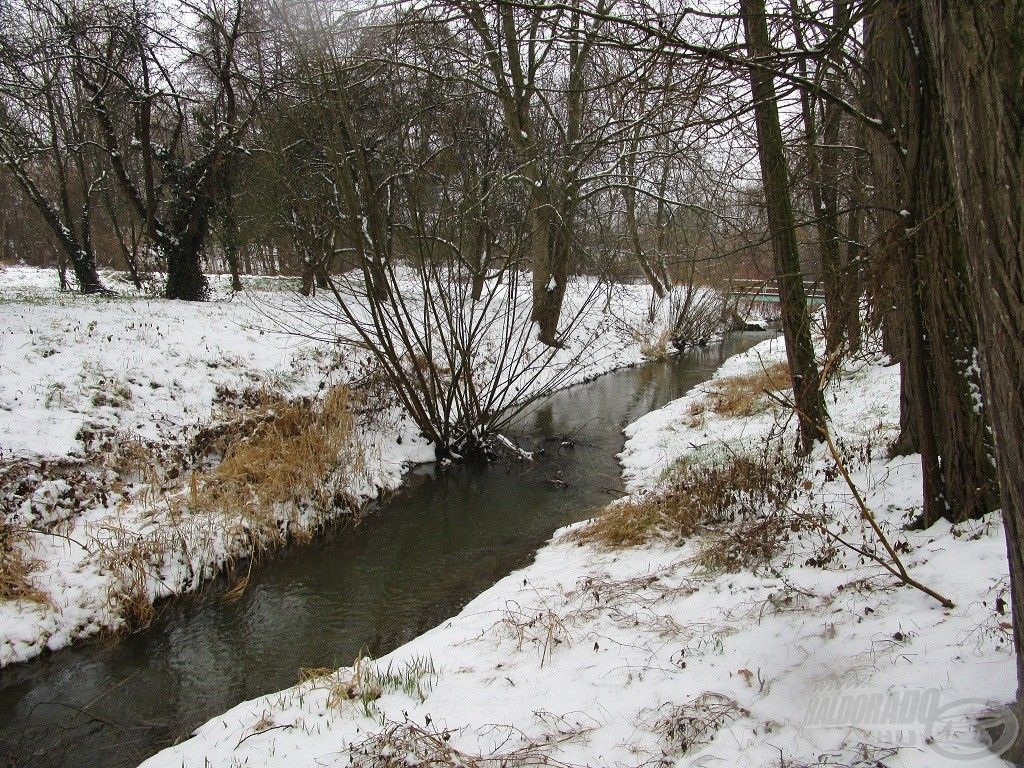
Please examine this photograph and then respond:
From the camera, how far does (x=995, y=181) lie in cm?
189

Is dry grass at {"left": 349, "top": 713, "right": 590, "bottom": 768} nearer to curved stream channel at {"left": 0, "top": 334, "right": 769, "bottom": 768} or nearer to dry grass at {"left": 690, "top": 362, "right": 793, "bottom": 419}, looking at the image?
curved stream channel at {"left": 0, "top": 334, "right": 769, "bottom": 768}

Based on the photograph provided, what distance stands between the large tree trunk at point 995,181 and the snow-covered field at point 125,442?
632 centimetres

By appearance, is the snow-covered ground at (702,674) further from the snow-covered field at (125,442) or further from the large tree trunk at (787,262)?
the snow-covered field at (125,442)

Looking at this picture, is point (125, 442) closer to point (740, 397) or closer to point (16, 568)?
point (16, 568)

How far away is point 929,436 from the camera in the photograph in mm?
3824

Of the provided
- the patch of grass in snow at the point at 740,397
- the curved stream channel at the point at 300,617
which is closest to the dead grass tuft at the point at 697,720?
Result: the curved stream channel at the point at 300,617

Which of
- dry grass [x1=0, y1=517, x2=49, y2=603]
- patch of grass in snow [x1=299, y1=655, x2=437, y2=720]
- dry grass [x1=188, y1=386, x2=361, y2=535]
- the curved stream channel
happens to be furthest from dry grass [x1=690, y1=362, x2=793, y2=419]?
dry grass [x1=0, y1=517, x2=49, y2=603]

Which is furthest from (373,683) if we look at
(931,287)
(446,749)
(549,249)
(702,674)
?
(549,249)

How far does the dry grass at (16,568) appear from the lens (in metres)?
5.07

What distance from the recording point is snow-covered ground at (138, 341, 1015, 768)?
2.54 metres

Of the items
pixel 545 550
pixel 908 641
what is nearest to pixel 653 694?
pixel 908 641

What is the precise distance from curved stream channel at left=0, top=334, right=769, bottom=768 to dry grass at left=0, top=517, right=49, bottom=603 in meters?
0.58

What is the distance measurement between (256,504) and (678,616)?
507 centimetres

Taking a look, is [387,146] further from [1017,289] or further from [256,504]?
[1017,289]
